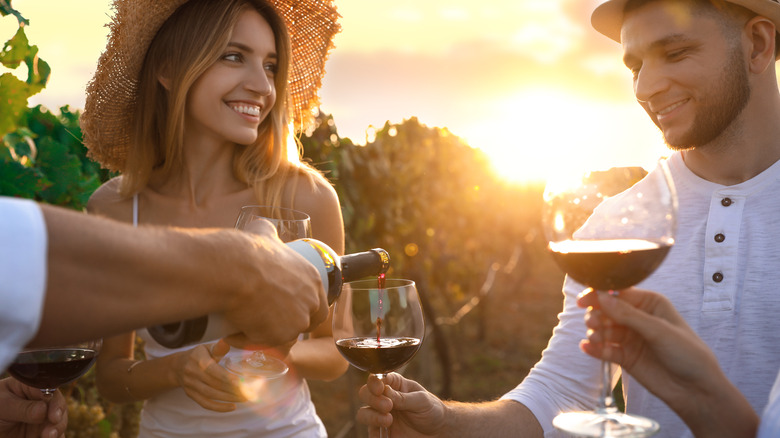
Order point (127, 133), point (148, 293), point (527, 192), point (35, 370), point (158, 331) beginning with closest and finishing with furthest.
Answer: point (148, 293), point (158, 331), point (35, 370), point (127, 133), point (527, 192)

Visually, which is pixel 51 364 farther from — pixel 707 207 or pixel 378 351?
pixel 707 207

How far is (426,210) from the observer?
898 centimetres

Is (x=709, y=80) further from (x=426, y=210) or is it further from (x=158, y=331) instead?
(x=426, y=210)

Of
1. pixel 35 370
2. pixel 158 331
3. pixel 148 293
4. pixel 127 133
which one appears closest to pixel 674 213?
pixel 148 293

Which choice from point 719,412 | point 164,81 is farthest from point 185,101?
point 719,412

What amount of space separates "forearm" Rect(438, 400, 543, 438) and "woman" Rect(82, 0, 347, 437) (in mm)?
861

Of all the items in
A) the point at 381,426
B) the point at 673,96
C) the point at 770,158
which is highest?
the point at 673,96

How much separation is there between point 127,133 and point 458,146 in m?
7.22

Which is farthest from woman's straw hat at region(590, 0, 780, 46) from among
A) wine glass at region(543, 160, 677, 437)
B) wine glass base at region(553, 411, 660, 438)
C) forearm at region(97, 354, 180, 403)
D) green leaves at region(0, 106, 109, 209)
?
green leaves at region(0, 106, 109, 209)

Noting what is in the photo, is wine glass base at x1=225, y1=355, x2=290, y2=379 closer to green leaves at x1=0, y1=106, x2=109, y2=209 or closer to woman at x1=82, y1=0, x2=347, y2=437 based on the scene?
woman at x1=82, y1=0, x2=347, y2=437

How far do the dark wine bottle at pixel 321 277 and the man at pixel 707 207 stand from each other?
478 mm

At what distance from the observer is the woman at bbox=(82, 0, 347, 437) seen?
2.61 meters

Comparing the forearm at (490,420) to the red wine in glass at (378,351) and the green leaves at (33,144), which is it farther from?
the green leaves at (33,144)

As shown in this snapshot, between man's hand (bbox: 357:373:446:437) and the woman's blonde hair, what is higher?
the woman's blonde hair
